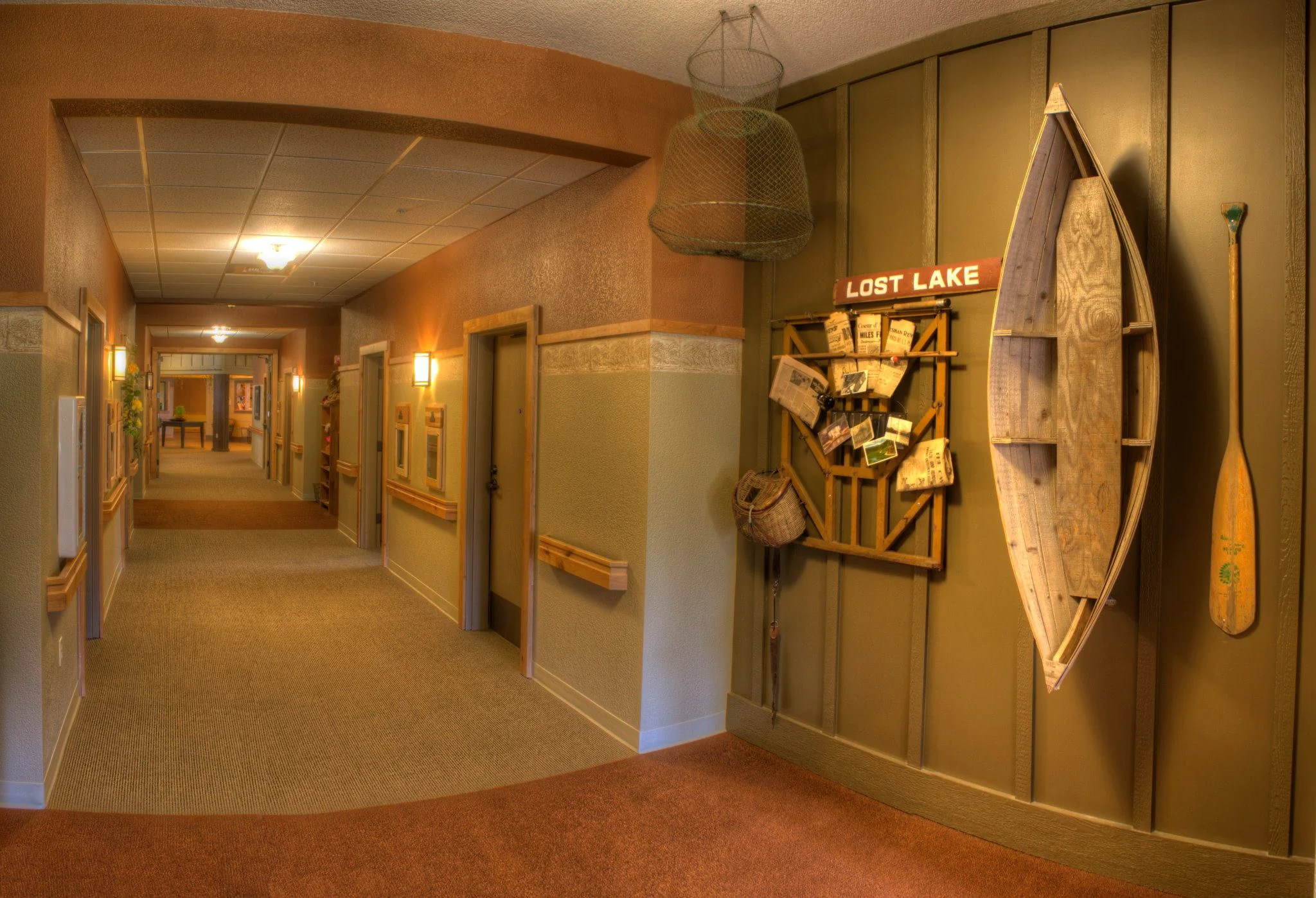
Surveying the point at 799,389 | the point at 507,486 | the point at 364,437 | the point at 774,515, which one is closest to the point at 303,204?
the point at 507,486

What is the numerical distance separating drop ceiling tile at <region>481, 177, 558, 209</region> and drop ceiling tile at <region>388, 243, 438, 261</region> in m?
1.51

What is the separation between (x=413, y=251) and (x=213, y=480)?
10284 millimetres

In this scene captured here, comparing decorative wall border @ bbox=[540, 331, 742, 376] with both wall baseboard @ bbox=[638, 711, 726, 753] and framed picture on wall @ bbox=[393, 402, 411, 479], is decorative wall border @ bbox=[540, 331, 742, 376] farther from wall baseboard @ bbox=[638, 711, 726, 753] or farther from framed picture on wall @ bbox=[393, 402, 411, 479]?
framed picture on wall @ bbox=[393, 402, 411, 479]

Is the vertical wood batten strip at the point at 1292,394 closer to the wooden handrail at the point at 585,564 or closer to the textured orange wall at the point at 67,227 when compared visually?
the wooden handrail at the point at 585,564

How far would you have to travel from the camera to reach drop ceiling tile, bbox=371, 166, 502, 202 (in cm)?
434

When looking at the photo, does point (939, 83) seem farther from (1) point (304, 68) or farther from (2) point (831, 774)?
(2) point (831, 774)

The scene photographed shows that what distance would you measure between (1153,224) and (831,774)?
2.27m

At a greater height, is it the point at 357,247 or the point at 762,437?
the point at 357,247

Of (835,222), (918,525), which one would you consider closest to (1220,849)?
(918,525)

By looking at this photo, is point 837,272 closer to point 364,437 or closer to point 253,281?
point 364,437

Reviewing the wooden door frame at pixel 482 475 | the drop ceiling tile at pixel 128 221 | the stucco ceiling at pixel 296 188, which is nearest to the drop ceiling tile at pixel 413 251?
the stucco ceiling at pixel 296 188

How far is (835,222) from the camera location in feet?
11.3

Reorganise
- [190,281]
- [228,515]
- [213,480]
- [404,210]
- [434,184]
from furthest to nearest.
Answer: [213,480] → [228,515] → [190,281] → [404,210] → [434,184]

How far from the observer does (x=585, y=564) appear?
3.94 metres
